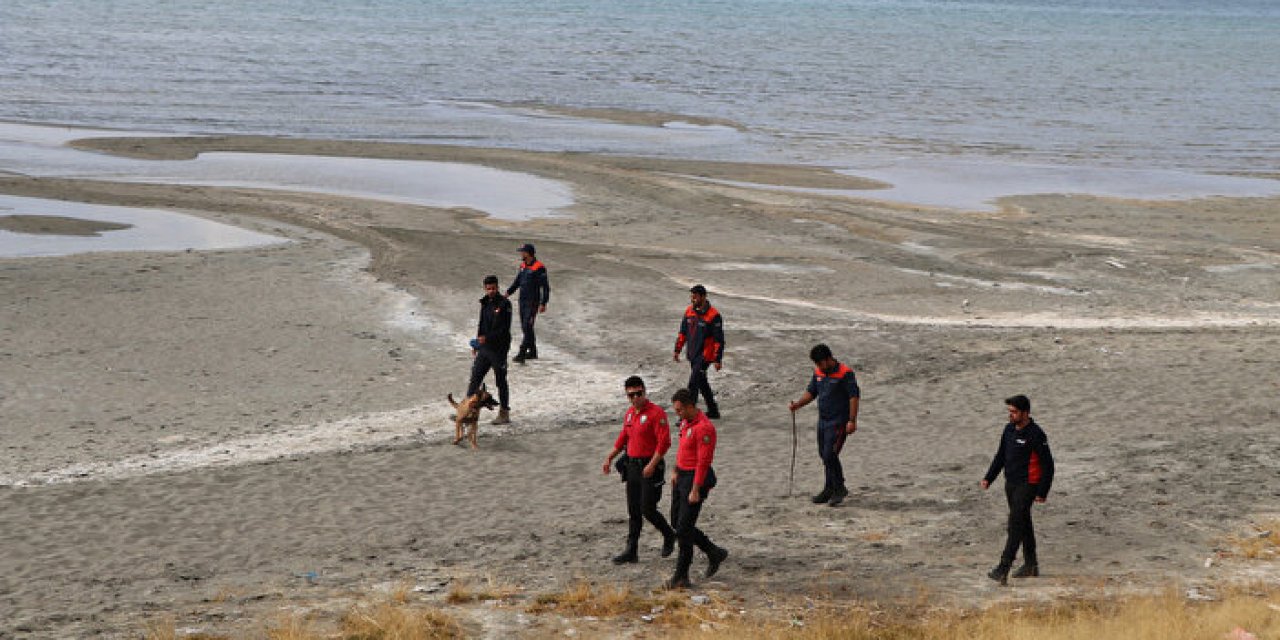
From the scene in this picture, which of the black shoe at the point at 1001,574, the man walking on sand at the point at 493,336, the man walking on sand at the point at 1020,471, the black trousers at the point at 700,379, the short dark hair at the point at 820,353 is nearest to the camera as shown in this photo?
the man walking on sand at the point at 1020,471

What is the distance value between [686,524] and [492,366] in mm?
6042

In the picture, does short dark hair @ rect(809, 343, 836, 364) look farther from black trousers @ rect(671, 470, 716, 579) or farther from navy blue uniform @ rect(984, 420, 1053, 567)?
black trousers @ rect(671, 470, 716, 579)

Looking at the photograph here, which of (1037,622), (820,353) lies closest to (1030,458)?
(1037,622)

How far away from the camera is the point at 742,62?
8212cm

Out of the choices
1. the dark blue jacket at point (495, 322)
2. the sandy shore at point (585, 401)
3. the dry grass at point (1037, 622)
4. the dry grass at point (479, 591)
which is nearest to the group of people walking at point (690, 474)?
the sandy shore at point (585, 401)

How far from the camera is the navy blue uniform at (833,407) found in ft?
45.4

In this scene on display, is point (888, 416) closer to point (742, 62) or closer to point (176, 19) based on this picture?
point (742, 62)

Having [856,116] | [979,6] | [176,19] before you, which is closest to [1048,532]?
[856,116]

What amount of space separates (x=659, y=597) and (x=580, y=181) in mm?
25010

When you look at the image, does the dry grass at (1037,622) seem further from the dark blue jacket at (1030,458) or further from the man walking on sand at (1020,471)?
the dark blue jacket at (1030,458)

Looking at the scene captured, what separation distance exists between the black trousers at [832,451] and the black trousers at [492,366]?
4436 mm

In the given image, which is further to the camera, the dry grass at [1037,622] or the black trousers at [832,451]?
the black trousers at [832,451]

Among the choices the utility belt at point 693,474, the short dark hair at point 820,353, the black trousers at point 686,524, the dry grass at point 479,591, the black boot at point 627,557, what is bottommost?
the dry grass at point 479,591

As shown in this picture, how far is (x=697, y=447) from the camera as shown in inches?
451
